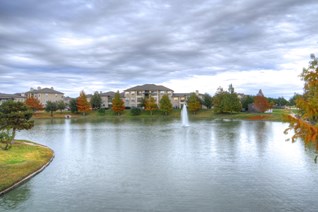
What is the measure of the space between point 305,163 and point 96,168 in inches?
763

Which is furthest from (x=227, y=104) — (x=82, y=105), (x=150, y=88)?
(x=82, y=105)

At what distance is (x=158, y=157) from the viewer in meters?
33.1

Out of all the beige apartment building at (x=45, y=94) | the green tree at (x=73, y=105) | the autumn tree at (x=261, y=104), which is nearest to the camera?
the autumn tree at (x=261, y=104)

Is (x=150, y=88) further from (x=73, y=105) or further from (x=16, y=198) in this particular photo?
(x=16, y=198)

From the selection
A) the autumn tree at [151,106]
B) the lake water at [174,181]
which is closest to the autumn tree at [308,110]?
the lake water at [174,181]

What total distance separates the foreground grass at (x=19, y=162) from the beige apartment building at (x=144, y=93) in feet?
346

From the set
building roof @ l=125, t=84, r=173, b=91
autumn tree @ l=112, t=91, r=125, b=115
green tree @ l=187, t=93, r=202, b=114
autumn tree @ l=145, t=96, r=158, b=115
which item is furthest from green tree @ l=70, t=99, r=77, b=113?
green tree @ l=187, t=93, r=202, b=114

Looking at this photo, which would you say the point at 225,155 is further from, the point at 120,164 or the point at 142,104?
the point at 142,104

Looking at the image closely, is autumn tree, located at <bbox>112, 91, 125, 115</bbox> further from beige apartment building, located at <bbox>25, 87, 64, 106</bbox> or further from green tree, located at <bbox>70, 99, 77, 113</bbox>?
beige apartment building, located at <bbox>25, 87, 64, 106</bbox>

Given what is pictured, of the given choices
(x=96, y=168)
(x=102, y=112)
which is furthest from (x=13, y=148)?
(x=102, y=112)

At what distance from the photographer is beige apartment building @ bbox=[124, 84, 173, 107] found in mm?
141750

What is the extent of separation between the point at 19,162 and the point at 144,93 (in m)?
115

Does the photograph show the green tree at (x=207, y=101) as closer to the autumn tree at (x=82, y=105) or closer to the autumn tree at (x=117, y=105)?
the autumn tree at (x=117, y=105)

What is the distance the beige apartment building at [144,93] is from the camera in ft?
465
